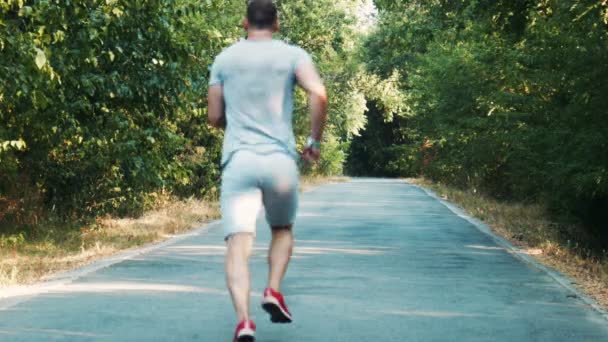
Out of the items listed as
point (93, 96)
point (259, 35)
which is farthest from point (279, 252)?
point (93, 96)

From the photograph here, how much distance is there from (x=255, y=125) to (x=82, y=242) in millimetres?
9687

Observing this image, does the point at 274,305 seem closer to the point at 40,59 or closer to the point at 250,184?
the point at 250,184

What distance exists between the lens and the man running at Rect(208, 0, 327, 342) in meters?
5.92

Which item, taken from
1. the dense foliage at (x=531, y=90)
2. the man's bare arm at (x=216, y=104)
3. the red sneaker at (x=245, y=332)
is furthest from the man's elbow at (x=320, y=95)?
the dense foliage at (x=531, y=90)

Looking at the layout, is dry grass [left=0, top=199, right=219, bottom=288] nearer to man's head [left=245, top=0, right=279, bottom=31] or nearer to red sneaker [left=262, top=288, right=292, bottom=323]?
red sneaker [left=262, top=288, right=292, bottom=323]

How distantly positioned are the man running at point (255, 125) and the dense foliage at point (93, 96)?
3.34 metres

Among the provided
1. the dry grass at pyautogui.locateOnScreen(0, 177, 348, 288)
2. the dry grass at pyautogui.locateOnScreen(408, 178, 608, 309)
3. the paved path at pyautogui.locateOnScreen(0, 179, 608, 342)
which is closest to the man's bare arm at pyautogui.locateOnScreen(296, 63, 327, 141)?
the paved path at pyautogui.locateOnScreen(0, 179, 608, 342)

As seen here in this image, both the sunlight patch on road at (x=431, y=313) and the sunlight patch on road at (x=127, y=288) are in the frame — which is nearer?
the sunlight patch on road at (x=431, y=313)

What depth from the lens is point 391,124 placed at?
79562 mm

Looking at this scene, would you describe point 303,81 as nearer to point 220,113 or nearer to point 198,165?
point 220,113

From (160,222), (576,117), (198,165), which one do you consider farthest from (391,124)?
(576,117)

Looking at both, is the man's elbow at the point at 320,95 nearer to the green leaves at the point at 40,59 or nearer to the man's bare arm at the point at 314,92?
the man's bare arm at the point at 314,92

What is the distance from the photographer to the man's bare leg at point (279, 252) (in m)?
6.27

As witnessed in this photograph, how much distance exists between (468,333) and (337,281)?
314 cm
